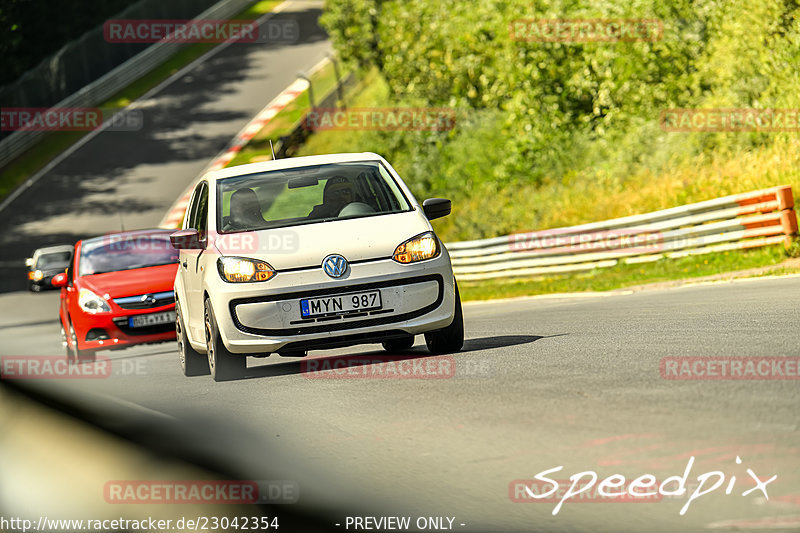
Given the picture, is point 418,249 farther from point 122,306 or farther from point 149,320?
point 122,306

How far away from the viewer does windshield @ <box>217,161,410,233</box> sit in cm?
936

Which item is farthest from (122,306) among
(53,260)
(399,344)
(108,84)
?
(108,84)

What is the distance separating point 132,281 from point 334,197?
5.57 m

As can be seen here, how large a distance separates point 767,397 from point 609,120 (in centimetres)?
2311

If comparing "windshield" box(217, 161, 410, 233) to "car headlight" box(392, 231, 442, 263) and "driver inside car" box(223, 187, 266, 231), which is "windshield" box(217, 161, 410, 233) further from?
"car headlight" box(392, 231, 442, 263)

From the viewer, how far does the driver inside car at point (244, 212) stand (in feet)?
30.5

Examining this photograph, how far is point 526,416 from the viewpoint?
6.12 m

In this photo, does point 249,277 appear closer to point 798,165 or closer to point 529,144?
point 798,165

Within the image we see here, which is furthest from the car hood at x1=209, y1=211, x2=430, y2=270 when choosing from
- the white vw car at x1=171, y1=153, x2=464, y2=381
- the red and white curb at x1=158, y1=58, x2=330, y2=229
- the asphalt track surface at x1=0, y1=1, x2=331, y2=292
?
the asphalt track surface at x1=0, y1=1, x2=331, y2=292

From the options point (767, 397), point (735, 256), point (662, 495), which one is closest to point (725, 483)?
point (662, 495)

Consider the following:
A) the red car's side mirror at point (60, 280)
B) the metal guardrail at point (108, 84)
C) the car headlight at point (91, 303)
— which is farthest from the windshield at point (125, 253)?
the metal guardrail at point (108, 84)

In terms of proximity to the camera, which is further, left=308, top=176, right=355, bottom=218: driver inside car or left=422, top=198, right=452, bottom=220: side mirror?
left=308, top=176, right=355, bottom=218: driver inside car

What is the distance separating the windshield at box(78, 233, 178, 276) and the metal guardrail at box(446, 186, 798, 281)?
8.82 meters

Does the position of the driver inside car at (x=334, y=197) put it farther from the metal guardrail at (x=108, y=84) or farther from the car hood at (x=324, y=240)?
the metal guardrail at (x=108, y=84)
